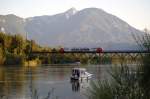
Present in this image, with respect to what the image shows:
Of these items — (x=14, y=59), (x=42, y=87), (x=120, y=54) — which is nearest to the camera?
(x=120, y=54)

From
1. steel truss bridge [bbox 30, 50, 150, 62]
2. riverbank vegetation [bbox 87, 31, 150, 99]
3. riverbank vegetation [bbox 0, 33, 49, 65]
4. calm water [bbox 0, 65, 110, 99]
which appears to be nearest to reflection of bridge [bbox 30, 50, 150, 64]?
steel truss bridge [bbox 30, 50, 150, 62]

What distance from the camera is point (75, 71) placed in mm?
106500

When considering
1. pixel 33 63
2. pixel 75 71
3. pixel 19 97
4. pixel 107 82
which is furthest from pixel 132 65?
pixel 33 63

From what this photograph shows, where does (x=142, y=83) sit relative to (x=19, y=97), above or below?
above

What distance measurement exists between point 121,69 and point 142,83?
87 centimetres

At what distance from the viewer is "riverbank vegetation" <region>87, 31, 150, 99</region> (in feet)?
44.6

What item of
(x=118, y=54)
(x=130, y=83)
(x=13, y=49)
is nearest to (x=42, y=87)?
(x=118, y=54)

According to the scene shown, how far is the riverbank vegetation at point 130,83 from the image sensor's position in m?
13.6

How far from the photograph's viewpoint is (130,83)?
1381 cm

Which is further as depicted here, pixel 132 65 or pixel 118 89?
pixel 132 65

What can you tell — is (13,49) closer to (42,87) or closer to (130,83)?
(42,87)

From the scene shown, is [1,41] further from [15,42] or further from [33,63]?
[33,63]

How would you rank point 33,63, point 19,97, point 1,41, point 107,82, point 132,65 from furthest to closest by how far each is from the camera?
1. point 33,63
2. point 1,41
3. point 19,97
4. point 132,65
5. point 107,82

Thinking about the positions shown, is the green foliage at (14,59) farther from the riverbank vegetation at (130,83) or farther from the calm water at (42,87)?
the riverbank vegetation at (130,83)
